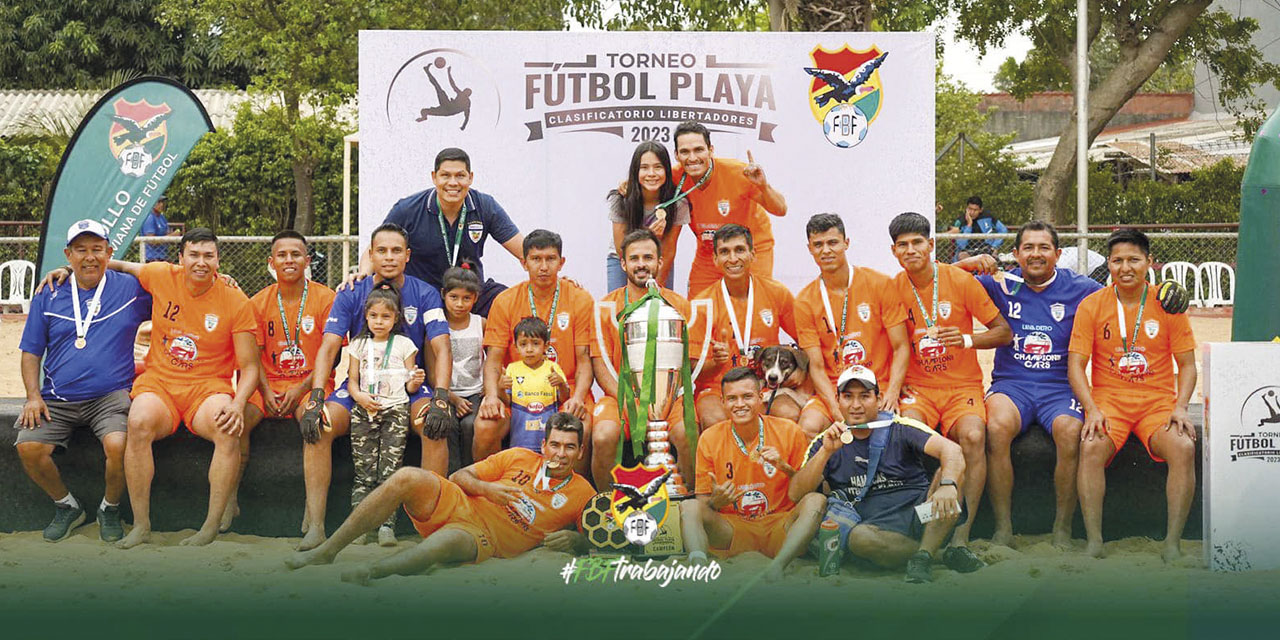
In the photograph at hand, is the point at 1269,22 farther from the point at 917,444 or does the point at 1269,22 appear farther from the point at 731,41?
the point at 917,444

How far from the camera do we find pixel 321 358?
6238 millimetres

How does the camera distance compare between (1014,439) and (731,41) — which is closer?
(1014,439)

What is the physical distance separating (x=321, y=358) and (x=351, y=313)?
0.30 metres

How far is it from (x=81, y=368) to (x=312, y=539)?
1.52m

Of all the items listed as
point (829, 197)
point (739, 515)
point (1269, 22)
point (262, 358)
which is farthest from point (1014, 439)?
point (1269, 22)

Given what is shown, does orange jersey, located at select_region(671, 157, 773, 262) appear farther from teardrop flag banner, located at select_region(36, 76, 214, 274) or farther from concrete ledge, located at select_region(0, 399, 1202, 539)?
teardrop flag banner, located at select_region(36, 76, 214, 274)

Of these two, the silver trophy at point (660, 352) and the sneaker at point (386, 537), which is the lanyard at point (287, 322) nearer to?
→ the sneaker at point (386, 537)

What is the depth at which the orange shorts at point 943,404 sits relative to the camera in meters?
6.23

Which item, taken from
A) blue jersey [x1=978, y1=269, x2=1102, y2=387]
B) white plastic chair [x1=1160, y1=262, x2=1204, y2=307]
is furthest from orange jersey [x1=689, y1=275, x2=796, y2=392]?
white plastic chair [x1=1160, y1=262, x2=1204, y2=307]

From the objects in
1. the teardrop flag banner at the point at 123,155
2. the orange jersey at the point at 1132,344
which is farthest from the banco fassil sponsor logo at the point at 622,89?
the orange jersey at the point at 1132,344

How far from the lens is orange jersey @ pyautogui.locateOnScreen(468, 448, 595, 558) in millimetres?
5730

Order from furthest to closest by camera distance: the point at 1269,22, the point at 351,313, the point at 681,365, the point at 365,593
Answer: the point at 1269,22 → the point at 351,313 → the point at 681,365 → the point at 365,593

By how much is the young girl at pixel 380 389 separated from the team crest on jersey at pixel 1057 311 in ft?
9.98

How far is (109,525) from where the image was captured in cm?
630
